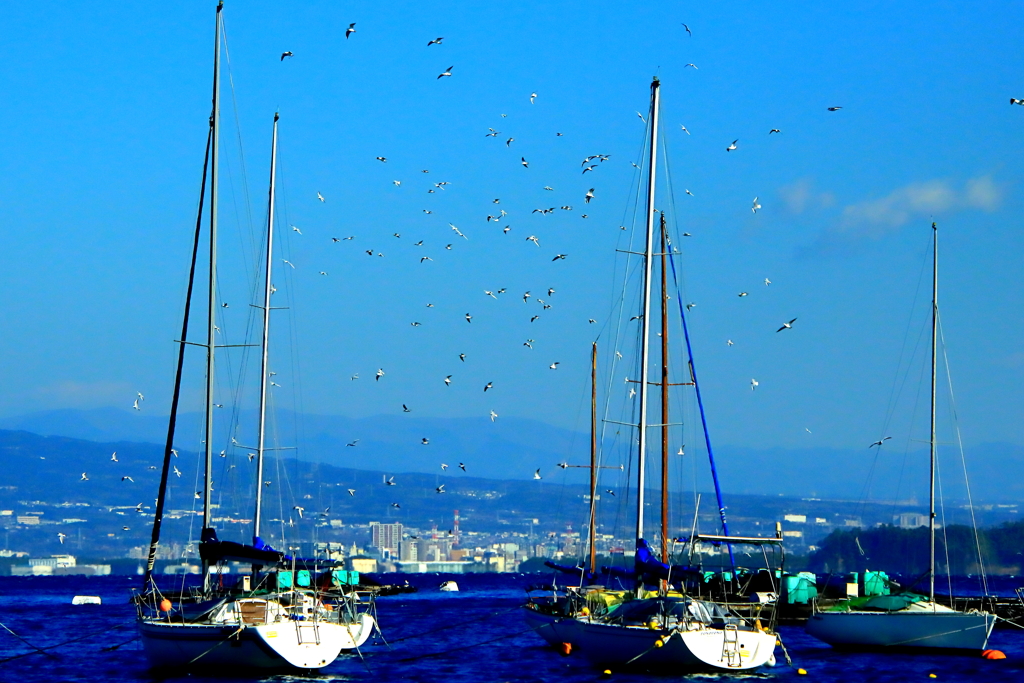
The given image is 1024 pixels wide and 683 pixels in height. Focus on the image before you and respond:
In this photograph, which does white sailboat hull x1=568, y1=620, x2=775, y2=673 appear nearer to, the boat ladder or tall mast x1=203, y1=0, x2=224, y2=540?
the boat ladder

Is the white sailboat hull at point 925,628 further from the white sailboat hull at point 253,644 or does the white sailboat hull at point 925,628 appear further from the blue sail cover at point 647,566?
the white sailboat hull at point 253,644

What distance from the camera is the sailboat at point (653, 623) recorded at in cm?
3997

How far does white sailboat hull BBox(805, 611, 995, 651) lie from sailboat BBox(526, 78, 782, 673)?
30.6ft

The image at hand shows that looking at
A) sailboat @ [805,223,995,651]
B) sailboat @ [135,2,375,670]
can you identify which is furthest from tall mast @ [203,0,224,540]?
sailboat @ [805,223,995,651]

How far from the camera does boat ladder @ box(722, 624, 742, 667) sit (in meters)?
39.8

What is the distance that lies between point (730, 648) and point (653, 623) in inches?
104

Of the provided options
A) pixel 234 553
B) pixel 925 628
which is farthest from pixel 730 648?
pixel 925 628

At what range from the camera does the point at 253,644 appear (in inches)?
1567

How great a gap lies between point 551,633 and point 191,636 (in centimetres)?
1671

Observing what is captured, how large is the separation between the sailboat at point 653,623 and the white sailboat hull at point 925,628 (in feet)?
30.6

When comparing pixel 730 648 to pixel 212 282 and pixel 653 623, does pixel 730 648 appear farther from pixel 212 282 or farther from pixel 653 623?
pixel 212 282

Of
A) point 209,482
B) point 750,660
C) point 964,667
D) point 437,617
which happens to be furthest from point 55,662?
point 437,617

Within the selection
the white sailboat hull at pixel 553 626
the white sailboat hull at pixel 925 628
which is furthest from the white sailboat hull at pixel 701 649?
the white sailboat hull at pixel 925 628

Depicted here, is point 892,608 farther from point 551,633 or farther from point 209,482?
point 209,482
